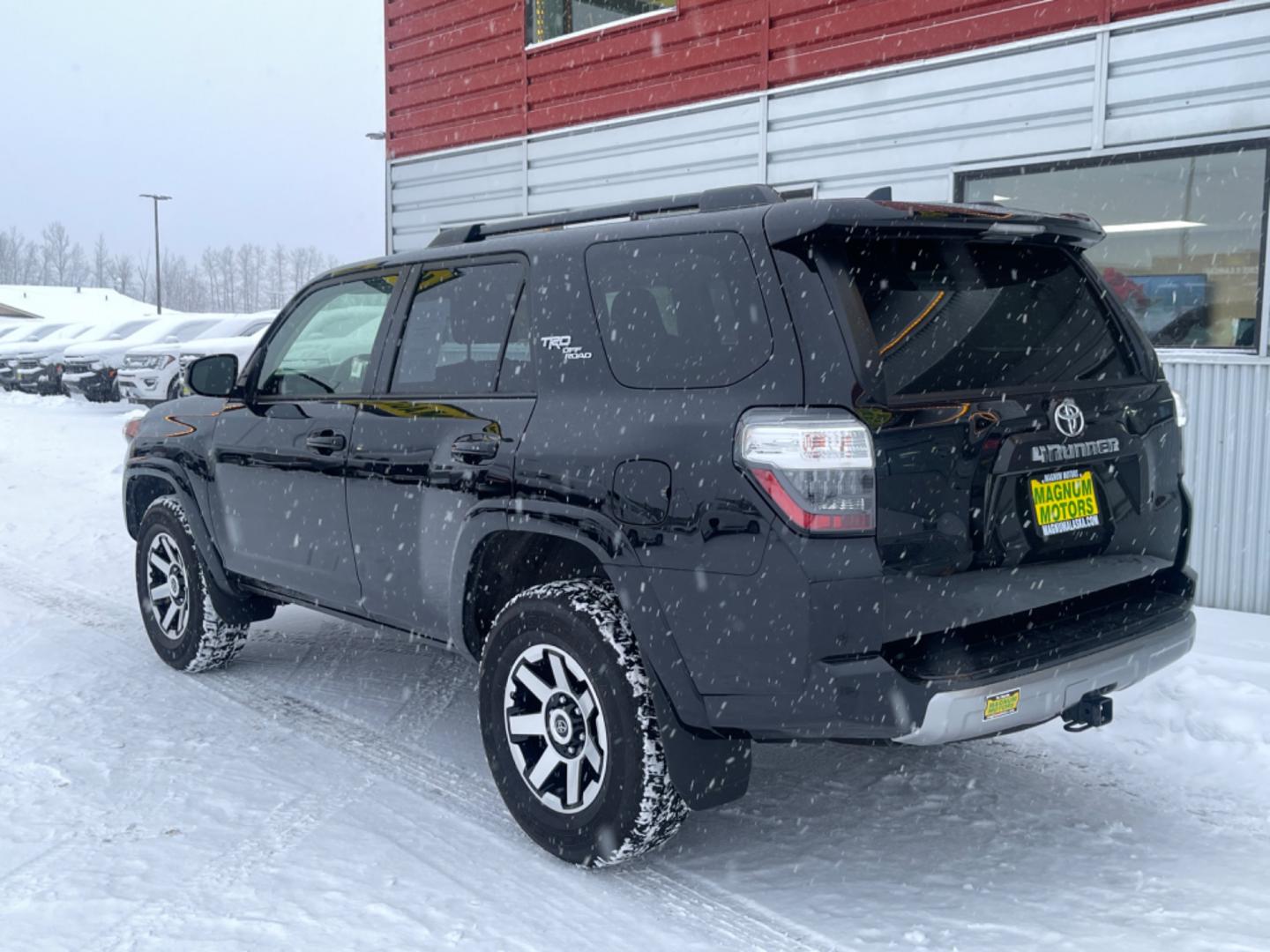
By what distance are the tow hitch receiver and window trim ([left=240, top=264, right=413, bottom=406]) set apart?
2.70 meters

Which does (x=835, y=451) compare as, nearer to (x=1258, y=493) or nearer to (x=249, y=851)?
(x=249, y=851)

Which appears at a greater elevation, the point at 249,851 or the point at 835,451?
the point at 835,451

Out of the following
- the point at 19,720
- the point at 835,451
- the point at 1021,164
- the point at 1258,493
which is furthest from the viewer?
the point at 1021,164

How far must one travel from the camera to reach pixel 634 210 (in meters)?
3.94

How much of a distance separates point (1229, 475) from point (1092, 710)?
3844 millimetres

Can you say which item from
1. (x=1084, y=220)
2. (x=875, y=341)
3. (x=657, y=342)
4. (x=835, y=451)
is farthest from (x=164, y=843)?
(x=1084, y=220)

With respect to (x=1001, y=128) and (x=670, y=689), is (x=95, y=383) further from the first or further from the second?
(x=670, y=689)

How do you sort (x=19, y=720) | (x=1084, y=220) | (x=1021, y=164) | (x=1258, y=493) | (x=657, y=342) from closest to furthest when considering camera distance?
(x=657, y=342), (x=1084, y=220), (x=19, y=720), (x=1258, y=493), (x=1021, y=164)

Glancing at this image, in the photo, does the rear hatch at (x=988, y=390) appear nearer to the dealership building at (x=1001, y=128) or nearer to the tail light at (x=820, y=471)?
the tail light at (x=820, y=471)

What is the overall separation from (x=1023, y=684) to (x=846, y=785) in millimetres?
1335

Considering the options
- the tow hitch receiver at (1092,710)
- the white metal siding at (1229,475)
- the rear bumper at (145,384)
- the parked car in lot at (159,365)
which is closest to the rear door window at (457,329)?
the tow hitch receiver at (1092,710)

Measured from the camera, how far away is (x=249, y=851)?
358 cm

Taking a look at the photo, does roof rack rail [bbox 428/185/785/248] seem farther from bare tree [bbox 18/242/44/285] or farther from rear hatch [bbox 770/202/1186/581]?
bare tree [bbox 18/242/44/285]

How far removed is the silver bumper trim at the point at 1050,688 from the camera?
113 inches
